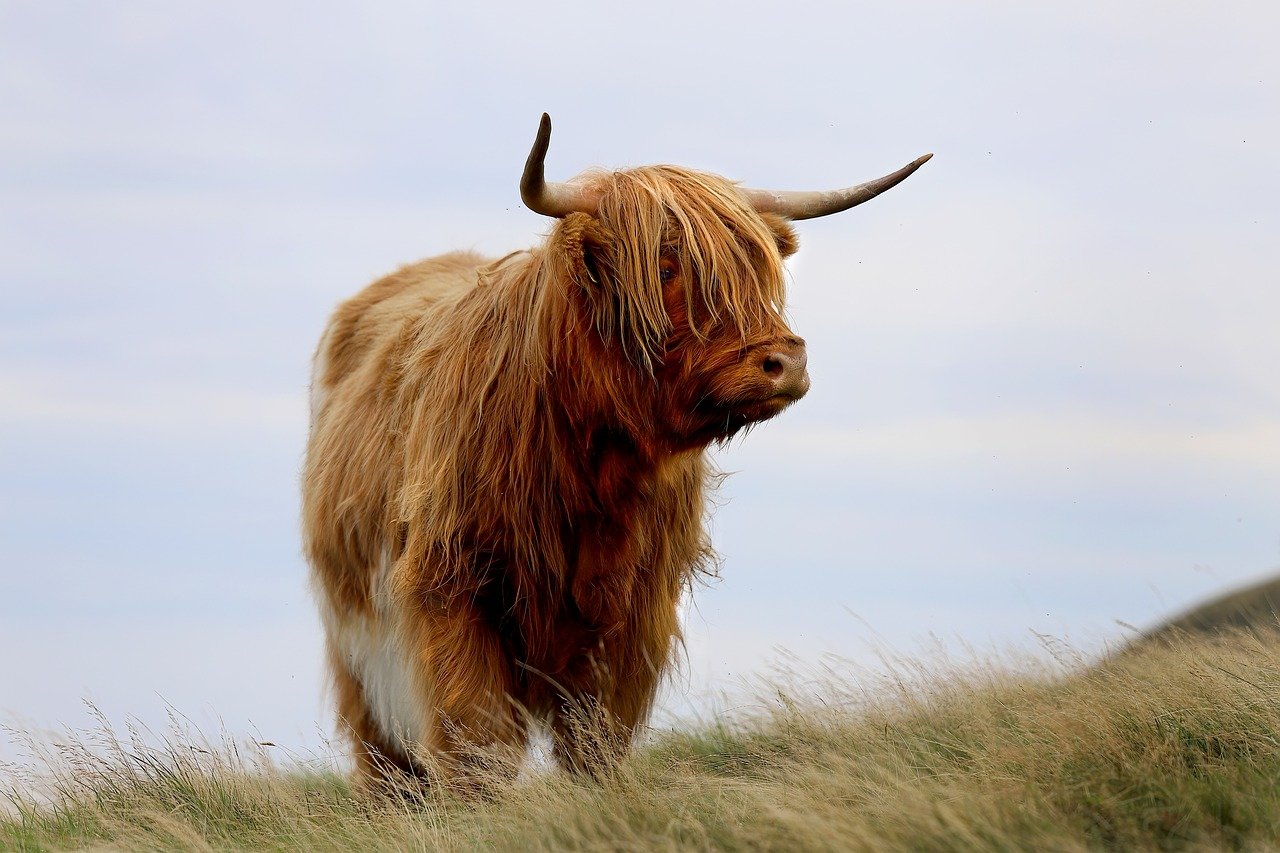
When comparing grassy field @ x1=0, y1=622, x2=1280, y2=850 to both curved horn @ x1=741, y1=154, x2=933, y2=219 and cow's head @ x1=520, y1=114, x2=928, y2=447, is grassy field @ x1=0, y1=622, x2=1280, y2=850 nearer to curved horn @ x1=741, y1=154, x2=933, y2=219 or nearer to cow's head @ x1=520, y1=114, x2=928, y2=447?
cow's head @ x1=520, y1=114, x2=928, y2=447

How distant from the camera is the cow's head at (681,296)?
15.5 ft

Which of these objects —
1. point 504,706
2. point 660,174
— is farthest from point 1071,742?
point 660,174

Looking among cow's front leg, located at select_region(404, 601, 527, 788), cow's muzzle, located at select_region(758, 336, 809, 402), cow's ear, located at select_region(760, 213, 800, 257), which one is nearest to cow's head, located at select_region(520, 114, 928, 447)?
cow's muzzle, located at select_region(758, 336, 809, 402)

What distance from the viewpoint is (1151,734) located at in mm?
4754

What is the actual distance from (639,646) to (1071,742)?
1.66 m

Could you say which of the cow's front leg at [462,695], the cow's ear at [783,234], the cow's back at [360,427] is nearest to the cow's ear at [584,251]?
the cow's ear at [783,234]

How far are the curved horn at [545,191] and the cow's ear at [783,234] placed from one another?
0.78 metres

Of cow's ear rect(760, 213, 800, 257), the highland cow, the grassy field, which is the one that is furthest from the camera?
cow's ear rect(760, 213, 800, 257)

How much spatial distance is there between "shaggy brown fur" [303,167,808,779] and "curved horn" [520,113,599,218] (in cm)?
7

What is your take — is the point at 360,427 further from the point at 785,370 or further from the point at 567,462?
the point at 785,370

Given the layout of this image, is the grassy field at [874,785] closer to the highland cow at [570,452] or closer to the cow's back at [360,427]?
the highland cow at [570,452]

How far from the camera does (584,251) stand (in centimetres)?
497

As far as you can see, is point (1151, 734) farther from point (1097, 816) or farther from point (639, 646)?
point (639, 646)

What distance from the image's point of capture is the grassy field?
398 cm
